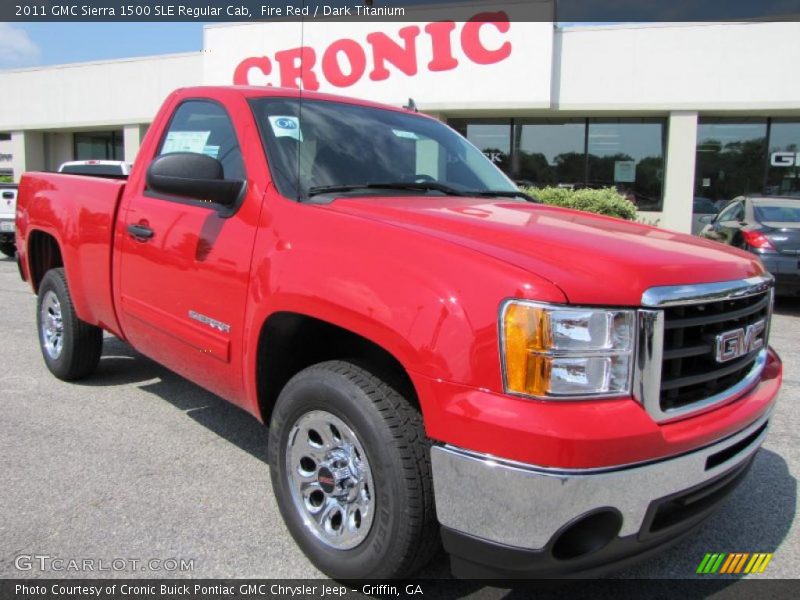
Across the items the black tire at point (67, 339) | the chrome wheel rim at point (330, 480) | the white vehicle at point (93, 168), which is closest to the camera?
the chrome wheel rim at point (330, 480)

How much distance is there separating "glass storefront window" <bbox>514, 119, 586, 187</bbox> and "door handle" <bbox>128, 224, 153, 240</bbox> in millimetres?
13466

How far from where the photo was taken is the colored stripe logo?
263cm

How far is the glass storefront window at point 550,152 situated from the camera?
16156mm

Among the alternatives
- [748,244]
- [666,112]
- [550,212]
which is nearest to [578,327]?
[550,212]

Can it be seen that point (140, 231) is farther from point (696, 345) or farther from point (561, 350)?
point (696, 345)

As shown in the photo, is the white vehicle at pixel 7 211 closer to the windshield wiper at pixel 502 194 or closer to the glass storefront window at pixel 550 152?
the windshield wiper at pixel 502 194

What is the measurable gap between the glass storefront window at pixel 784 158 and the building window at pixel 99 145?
65.4ft

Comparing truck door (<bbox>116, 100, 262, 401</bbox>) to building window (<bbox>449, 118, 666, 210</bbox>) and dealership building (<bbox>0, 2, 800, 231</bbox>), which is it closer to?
dealership building (<bbox>0, 2, 800, 231</bbox>)

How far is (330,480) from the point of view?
2430 mm

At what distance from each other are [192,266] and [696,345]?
2.18 metres

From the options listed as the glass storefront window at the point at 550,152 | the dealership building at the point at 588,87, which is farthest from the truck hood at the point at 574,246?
the glass storefront window at the point at 550,152

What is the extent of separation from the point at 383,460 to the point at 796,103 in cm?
1520

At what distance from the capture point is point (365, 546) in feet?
7.48

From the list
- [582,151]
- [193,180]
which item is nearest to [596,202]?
[582,151]
